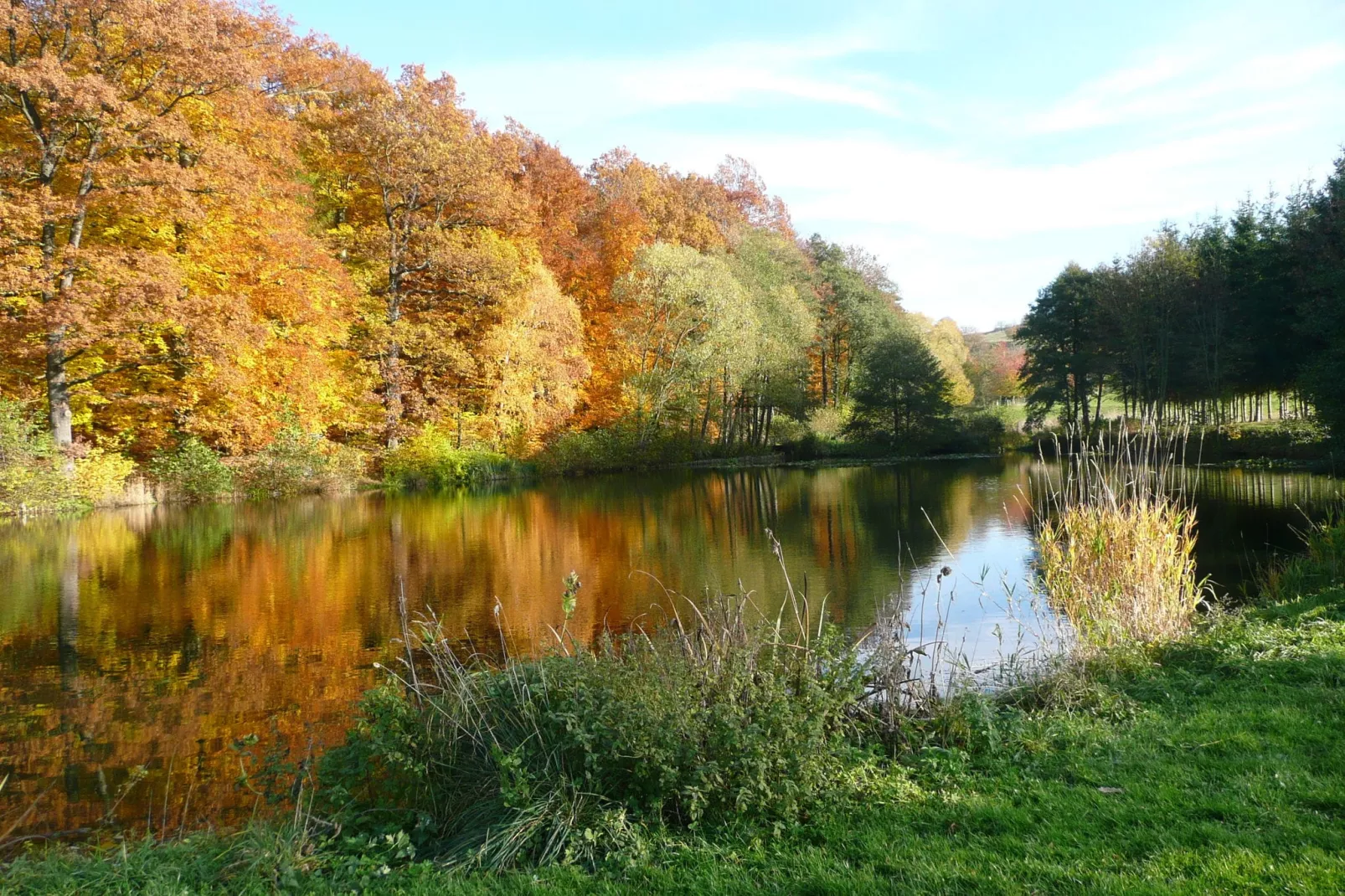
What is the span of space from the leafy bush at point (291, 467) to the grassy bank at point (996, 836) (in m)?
22.7

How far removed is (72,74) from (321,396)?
34.6 feet

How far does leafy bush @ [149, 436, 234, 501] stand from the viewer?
23312mm

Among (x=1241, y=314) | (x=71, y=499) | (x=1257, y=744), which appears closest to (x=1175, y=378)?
(x=1241, y=314)

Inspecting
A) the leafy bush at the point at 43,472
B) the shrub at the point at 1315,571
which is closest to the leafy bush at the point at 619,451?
the leafy bush at the point at 43,472

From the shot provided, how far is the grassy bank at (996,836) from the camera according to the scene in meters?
3.07

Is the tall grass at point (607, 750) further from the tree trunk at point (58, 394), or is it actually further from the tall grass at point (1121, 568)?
the tree trunk at point (58, 394)

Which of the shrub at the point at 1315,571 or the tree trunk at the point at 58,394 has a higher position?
the tree trunk at the point at 58,394

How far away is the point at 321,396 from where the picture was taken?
27359 millimetres

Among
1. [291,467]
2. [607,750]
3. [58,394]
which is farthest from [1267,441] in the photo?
[58,394]

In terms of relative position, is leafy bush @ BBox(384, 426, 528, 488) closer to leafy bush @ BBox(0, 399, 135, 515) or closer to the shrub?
leafy bush @ BBox(0, 399, 135, 515)

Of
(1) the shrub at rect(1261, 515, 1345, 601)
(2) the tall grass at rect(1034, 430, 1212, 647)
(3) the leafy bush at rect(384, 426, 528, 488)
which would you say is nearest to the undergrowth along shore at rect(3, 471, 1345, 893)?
(2) the tall grass at rect(1034, 430, 1212, 647)

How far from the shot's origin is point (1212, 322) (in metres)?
31.5

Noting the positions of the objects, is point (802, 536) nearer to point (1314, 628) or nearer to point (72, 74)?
point (1314, 628)

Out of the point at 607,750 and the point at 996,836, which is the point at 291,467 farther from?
the point at 996,836
